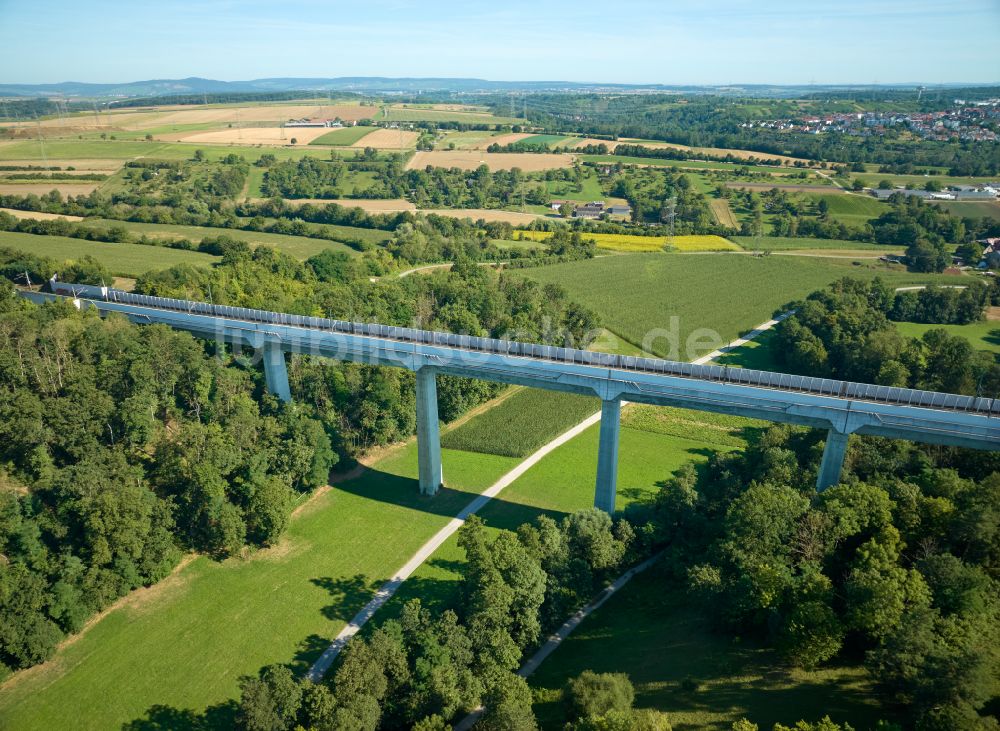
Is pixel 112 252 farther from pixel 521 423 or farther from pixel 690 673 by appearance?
pixel 690 673

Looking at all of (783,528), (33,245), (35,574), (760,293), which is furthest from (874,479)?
(33,245)

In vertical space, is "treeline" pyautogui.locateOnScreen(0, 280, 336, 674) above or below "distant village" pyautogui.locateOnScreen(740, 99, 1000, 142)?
below

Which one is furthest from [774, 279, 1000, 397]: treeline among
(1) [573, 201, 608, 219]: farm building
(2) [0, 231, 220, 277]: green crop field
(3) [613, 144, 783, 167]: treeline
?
(3) [613, 144, 783, 167]: treeline

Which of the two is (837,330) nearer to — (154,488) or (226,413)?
(226,413)

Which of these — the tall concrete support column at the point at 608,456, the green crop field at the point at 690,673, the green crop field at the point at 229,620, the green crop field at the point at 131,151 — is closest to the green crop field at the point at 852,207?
the tall concrete support column at the point at 608,456

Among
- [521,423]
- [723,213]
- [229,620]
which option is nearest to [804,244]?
[723,213]

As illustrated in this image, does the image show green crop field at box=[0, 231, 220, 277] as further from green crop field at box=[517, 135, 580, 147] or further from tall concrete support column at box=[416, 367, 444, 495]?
green crop field at box=[517, 135, 580, 147]
